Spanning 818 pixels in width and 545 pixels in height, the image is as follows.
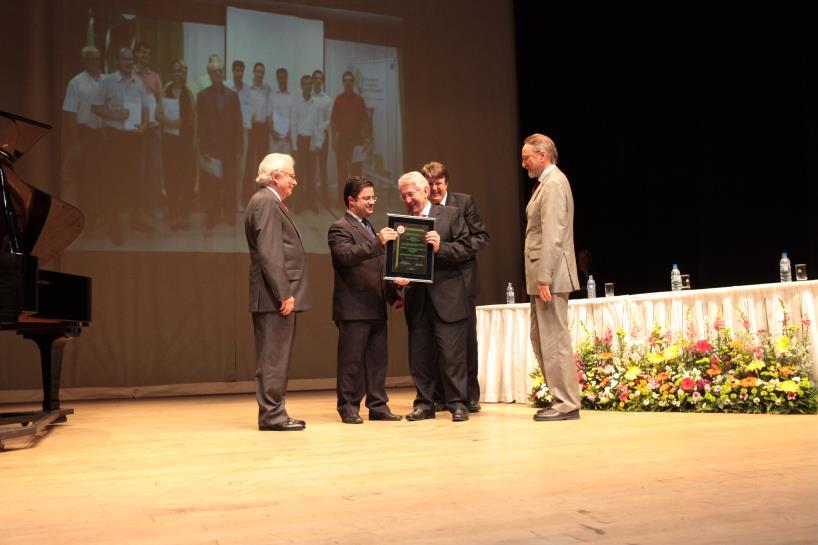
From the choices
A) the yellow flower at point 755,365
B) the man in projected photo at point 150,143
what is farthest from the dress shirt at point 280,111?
the yellow flower at point 755,365

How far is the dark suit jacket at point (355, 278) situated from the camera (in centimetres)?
478

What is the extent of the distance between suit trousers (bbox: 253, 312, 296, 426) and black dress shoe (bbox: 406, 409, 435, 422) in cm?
75

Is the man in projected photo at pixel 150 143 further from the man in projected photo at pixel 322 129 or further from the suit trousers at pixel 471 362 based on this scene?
the suit trousers at pixel 471 362

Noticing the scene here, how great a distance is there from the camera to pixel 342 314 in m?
4.80

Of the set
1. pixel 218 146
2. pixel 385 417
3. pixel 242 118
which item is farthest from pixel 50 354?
pixel 242 118

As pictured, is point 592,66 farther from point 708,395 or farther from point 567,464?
point 567,464

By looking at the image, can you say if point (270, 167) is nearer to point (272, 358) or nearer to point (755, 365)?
point (272, 358)

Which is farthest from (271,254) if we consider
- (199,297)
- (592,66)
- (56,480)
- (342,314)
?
(592,66)

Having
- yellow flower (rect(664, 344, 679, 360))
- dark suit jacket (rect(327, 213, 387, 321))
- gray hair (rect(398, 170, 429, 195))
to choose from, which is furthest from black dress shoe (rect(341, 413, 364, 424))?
yellow flower (rect(664, 344, 679, 360))

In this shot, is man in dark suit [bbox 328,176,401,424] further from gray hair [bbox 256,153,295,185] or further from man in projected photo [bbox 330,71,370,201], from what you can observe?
man in projected photo [bbox 330,71,370,201]

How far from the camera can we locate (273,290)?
4.39m

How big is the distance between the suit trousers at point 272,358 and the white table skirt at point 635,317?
214cm

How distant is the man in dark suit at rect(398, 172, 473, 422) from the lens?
15.5 ft

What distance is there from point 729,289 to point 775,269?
227cm
